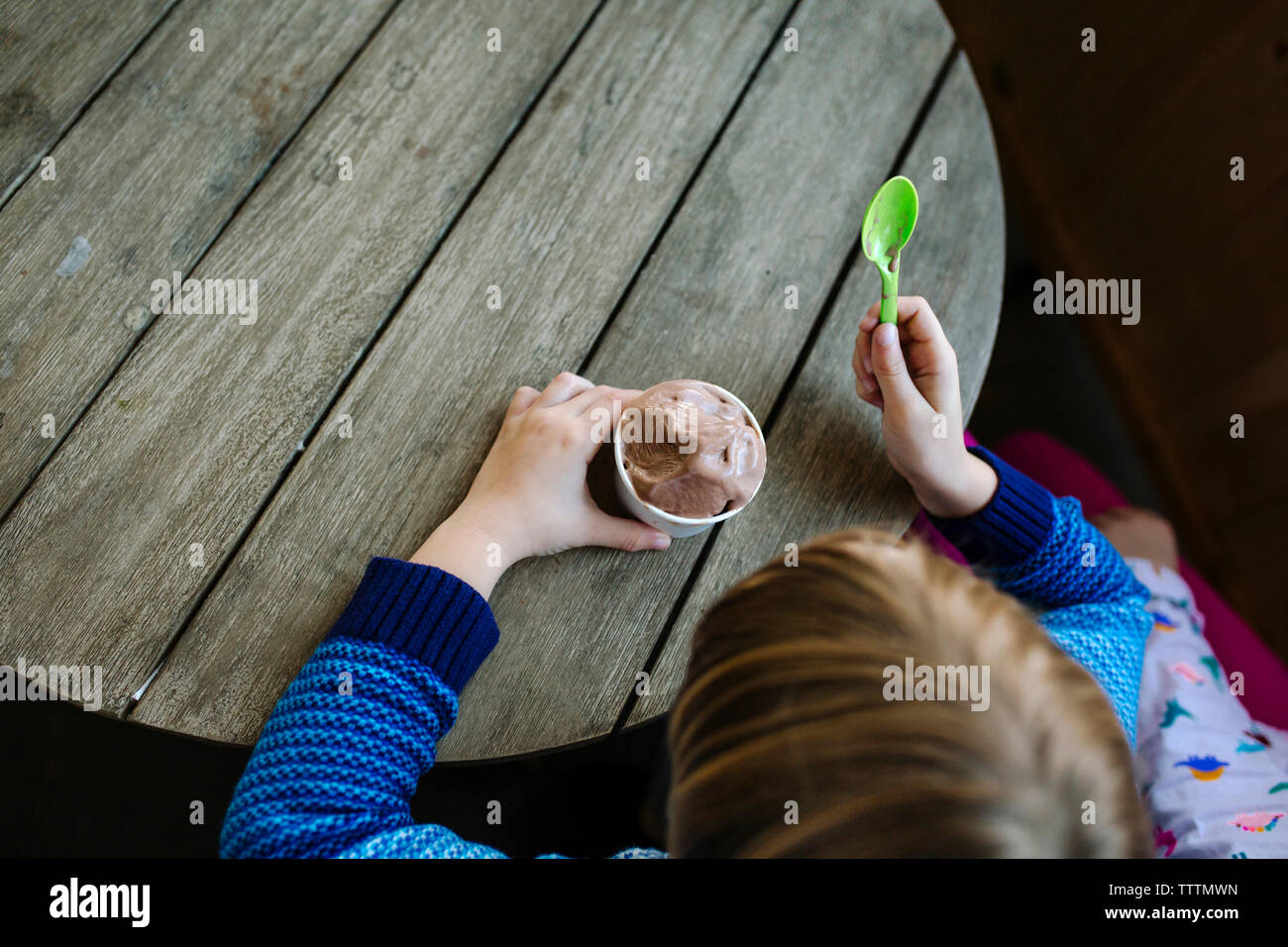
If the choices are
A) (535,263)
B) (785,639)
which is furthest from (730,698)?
(535,263)

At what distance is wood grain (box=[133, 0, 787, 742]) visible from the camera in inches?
27.5

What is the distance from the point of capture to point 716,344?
82 centimetres

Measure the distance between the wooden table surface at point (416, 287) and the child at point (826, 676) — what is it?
0.14 ft

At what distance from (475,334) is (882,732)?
53cm

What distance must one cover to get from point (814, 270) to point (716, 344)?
14cm

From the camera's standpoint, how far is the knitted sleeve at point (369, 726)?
0.64m

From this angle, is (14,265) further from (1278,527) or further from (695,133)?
(1278,527)

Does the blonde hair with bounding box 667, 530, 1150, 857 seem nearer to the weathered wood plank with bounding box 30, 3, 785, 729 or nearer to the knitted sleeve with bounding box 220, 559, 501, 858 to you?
the knitted sleeve with bounding box 220, 559, 501, 858

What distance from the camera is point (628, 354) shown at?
2.66ft

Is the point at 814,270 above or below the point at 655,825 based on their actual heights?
above

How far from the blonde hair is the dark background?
0.52 metres

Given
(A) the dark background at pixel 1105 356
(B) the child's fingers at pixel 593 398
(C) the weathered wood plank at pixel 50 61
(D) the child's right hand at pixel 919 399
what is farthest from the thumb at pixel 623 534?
(C) the weathered wood plank at pixel 50 61

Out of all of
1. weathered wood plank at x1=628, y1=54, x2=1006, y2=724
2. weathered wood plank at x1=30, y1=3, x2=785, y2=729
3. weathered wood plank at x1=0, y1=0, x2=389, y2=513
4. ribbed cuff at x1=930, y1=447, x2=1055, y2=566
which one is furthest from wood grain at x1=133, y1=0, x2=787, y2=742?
ribbed cuff at x1=930, y1=447, x2=1055, y2=566

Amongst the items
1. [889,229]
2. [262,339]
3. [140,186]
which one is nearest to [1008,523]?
[889,229]
